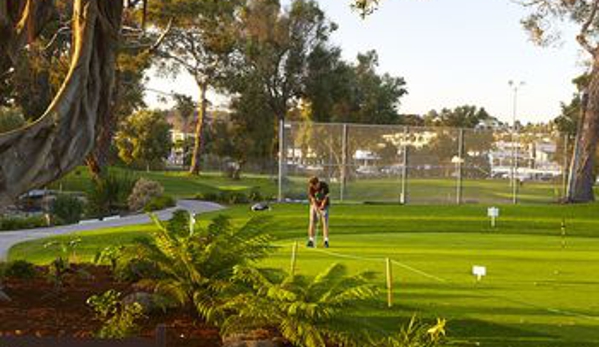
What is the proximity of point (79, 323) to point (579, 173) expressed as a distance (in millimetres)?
34299

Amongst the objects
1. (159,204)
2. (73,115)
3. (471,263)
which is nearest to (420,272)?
(471,263)

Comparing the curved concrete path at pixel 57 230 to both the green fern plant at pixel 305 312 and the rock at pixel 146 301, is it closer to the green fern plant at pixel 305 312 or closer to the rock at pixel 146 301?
the rock at pixel 146 301

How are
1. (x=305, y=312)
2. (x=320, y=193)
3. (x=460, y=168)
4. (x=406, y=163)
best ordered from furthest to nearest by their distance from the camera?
(x=460, y=168), (x=406, y=163), (x=320, y=193), (x=305, y=312)

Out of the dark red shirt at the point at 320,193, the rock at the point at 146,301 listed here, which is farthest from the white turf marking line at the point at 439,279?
the rock at the point at 146,301

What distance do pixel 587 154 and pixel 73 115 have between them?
33972 mm

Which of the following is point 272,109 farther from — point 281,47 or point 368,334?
point 368,334

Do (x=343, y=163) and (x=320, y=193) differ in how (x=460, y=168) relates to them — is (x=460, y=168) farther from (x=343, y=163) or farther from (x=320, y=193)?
(x=320, y=193)

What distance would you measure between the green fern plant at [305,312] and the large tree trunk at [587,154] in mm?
33467

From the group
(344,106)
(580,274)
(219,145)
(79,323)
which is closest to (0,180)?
(79,323)

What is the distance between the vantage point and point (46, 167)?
31.0 feet

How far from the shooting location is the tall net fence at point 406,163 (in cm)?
3925

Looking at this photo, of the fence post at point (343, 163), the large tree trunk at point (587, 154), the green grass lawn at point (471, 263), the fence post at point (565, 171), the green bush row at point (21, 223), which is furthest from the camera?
the fence post at point (565, 171)

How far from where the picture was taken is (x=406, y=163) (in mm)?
39844

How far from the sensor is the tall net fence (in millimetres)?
39250
